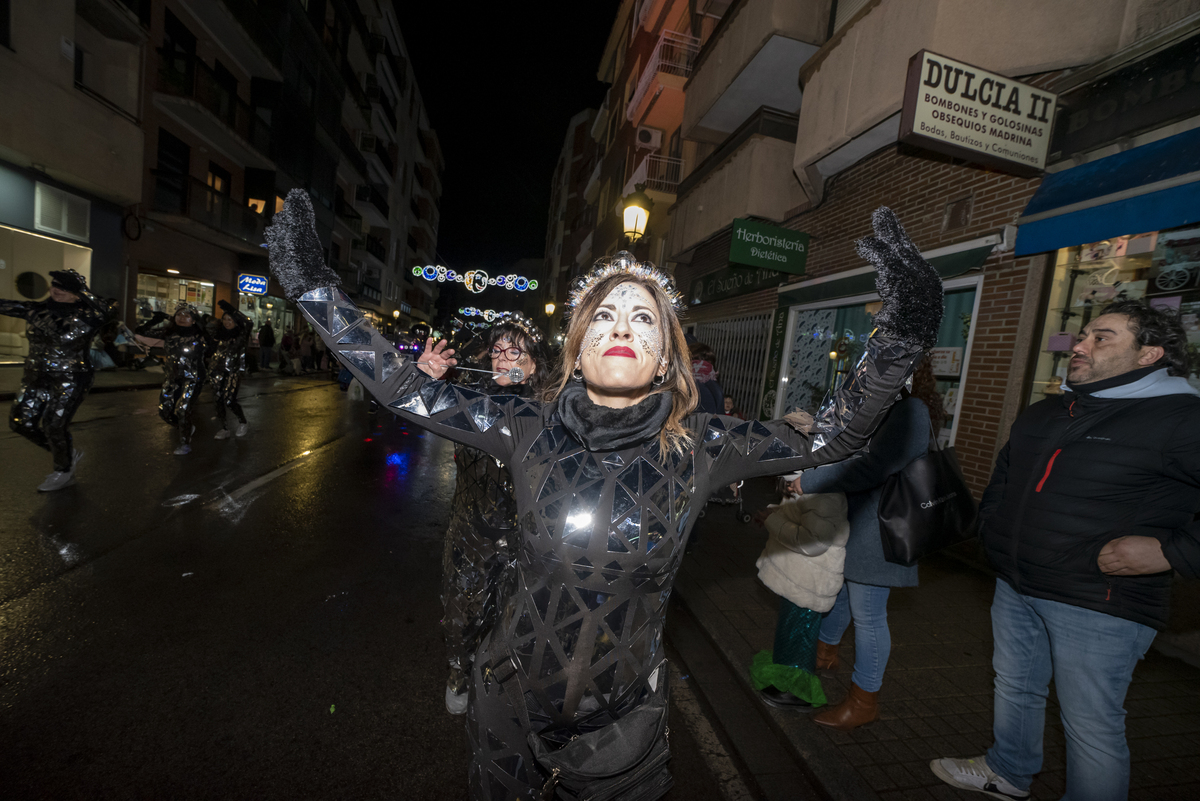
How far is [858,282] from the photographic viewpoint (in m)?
7.84

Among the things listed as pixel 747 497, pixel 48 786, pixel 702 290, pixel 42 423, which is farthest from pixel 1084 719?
pixel 702 290

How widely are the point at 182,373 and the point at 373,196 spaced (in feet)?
114

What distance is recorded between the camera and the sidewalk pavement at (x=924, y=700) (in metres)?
2.69

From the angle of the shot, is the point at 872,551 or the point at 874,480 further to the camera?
the point at 872,551

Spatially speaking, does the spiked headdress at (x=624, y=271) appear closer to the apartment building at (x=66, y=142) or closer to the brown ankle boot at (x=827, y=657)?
the brown ankle boot at (x=827, y=657)

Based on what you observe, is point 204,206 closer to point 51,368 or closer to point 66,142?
point 66,142

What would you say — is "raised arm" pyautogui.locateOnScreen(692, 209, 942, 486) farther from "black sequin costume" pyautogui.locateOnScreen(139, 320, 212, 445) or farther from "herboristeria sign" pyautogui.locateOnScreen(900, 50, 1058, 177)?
"black sequin costume" pyautogui.locateOnScreen(139, 320, 212, 445)

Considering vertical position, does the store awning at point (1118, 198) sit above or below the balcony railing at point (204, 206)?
below

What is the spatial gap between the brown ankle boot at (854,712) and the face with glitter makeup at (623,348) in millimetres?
2407

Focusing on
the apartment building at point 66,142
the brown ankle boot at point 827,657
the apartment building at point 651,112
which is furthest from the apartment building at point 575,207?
the brown ankle boot at point 827,657

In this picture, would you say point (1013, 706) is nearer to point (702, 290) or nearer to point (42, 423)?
point (42, 423)

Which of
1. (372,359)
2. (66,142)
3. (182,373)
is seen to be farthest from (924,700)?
(66,142)

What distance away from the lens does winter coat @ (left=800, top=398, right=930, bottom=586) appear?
270cm

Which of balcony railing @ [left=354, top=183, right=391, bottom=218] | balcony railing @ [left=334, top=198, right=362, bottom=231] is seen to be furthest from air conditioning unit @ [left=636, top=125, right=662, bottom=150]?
balcony railing @ [left=354, top=183, right=391, bottom=218]
